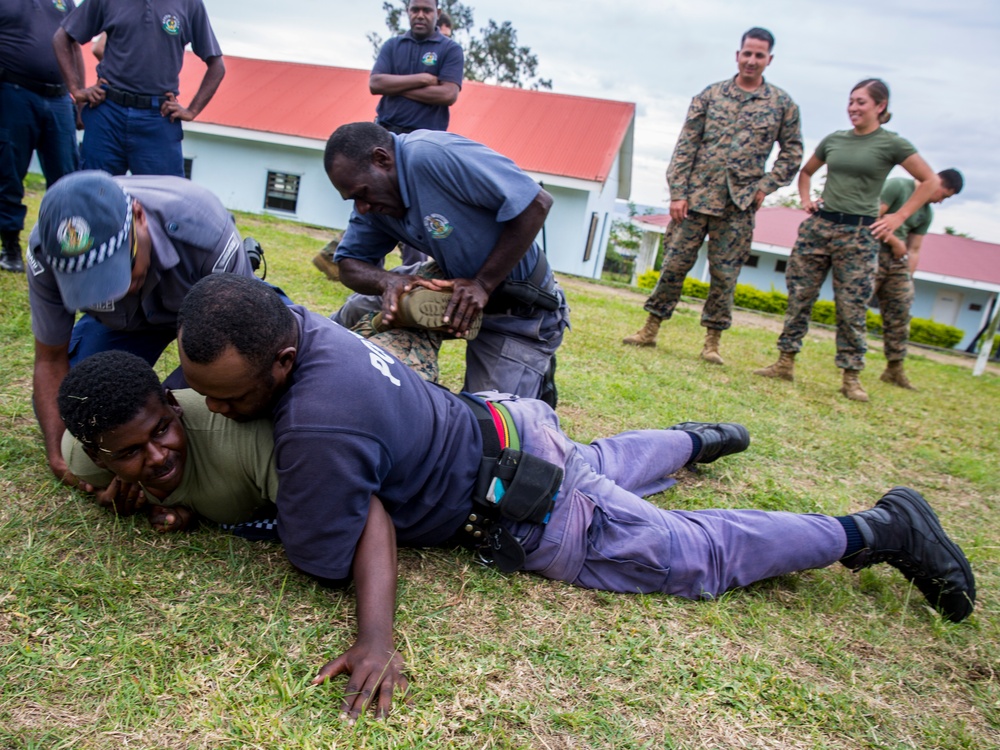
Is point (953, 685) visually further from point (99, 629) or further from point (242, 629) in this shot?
point (99, 629)

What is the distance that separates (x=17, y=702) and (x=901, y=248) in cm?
737

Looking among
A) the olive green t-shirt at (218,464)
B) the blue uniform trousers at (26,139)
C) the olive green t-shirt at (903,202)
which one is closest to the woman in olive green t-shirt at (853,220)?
the olive green t-shirt at (903,202)

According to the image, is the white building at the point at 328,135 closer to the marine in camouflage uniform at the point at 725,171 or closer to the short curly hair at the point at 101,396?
the marine in camouflage uniform at the point at 725,171

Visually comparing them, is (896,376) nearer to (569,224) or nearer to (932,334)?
(569,224)

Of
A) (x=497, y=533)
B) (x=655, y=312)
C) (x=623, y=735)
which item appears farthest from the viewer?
(x=655, y=312)

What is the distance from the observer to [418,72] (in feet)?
19.7

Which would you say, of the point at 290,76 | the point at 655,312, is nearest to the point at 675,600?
the point at 655,312

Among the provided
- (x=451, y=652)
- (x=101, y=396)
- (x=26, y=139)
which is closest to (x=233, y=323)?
(x=101, y=396)

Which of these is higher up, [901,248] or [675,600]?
[901,248]

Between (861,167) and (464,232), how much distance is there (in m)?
4.19

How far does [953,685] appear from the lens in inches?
86.9

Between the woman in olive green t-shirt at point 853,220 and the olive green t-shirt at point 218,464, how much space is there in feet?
17.1

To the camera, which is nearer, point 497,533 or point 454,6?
point 497,533

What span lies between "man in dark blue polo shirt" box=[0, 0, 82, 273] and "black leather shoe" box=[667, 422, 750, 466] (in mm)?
4603
